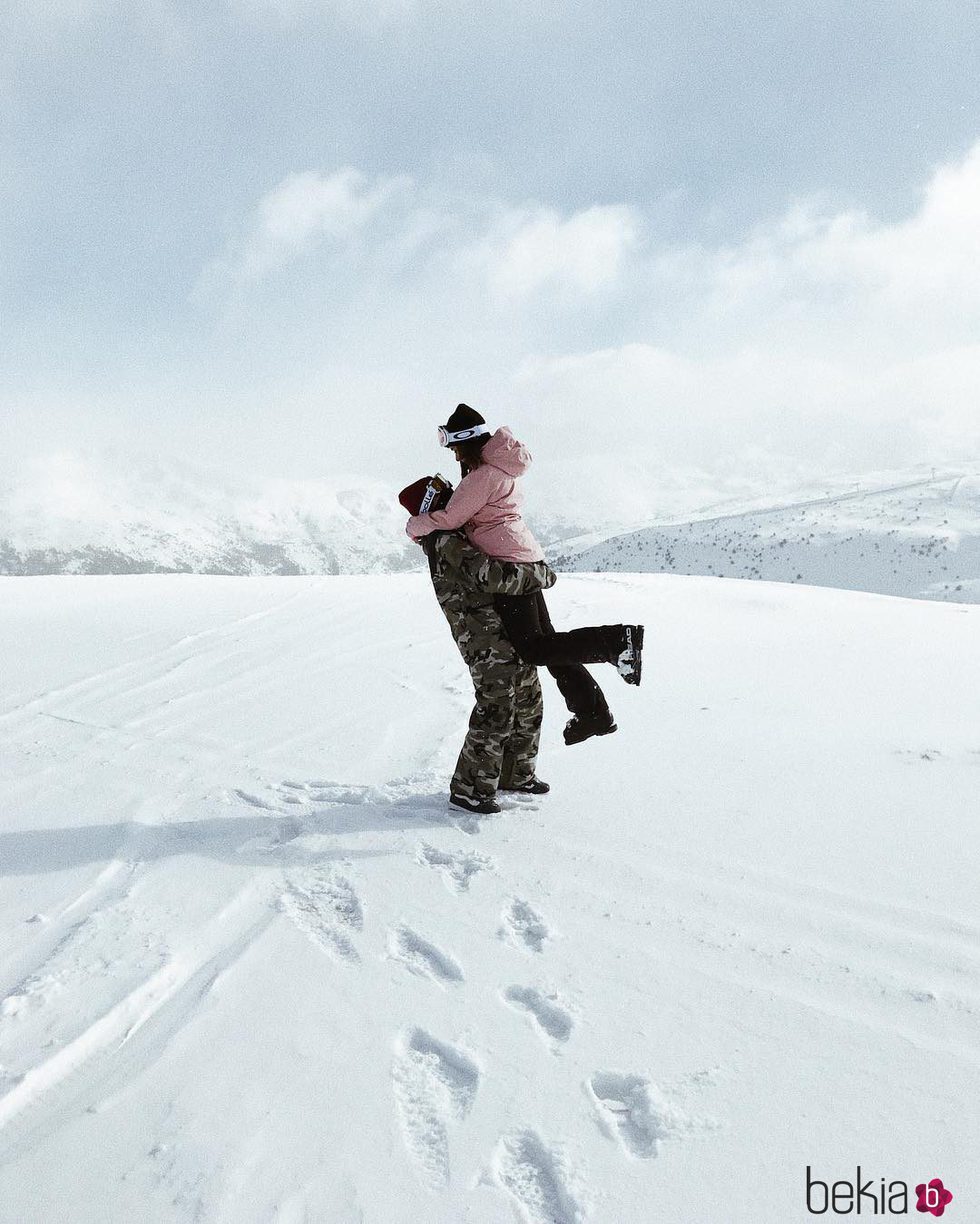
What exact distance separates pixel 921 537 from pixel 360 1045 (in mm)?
32695

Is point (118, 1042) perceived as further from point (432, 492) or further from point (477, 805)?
point (432, 492)

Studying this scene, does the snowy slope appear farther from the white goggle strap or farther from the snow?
the white goggle strap

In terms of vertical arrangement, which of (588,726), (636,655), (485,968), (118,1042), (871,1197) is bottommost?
(871,1197)

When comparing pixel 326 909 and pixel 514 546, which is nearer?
pixel 326 909

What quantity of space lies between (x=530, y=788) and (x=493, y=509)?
Result: 138cm

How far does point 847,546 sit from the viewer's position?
3067 cm

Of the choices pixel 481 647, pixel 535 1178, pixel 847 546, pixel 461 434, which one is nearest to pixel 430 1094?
pixel 535 1178

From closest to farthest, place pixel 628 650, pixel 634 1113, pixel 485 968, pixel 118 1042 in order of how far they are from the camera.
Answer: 1. pixel 634 1113
2. pixel 118 1042
3. pixel 485 968
4. pixel 628 650

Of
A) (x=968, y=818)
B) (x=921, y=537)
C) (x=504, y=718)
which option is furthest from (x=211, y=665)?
(x=921, y=537)

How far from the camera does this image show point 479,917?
259cm

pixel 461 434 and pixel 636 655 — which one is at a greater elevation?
pixel 461 434

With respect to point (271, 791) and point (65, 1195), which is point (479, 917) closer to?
point (65, 1195)

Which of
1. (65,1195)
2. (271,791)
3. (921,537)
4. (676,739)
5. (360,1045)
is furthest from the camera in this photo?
(921,537)

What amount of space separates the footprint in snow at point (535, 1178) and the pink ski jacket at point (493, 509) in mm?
2303
